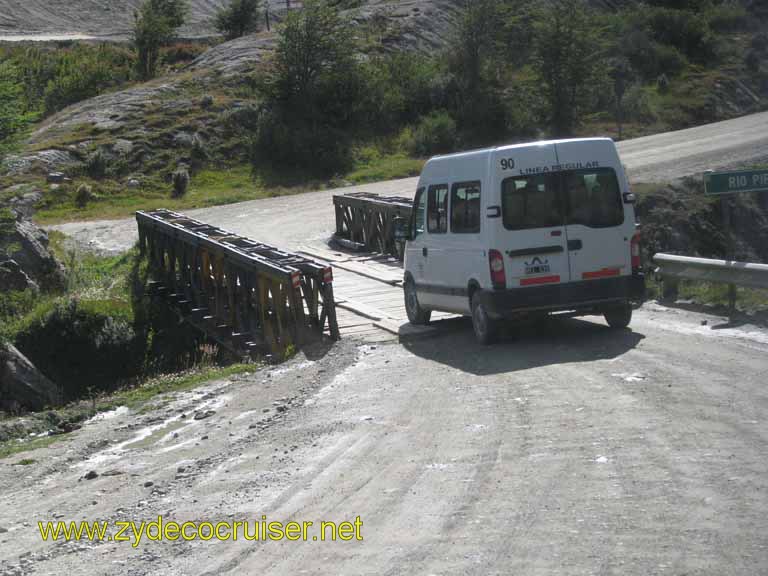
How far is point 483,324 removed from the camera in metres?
11.9

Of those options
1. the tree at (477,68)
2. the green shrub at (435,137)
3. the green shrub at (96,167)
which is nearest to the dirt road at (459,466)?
the green shrub at (96,167)

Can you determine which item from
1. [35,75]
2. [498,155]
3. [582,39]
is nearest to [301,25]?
[582,39]

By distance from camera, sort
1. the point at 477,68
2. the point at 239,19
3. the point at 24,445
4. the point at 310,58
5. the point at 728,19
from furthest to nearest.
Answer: the point at 239,19 < the point at 728,19 < the point at 477,68 < the point at 310,58 < the point at 24,445

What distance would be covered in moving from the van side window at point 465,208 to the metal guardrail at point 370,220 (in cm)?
751

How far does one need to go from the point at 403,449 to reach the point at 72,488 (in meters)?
2.87

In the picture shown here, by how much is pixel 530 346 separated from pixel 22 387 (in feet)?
29.4

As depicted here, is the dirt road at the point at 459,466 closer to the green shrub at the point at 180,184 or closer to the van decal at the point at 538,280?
the van decal at the point at 538,280

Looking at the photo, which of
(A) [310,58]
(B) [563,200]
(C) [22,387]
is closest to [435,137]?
→ (A) [310,58]

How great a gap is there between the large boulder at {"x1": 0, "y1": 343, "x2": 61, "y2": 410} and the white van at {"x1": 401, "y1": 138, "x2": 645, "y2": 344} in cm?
813

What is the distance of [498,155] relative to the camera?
37.4 ft

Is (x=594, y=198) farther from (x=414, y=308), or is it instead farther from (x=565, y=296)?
(x=414, y=308)

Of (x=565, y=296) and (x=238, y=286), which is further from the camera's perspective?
(x=238, y=286)

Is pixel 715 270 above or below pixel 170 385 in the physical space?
above

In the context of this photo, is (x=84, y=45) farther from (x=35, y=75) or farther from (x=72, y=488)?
(x=72, y=488)
